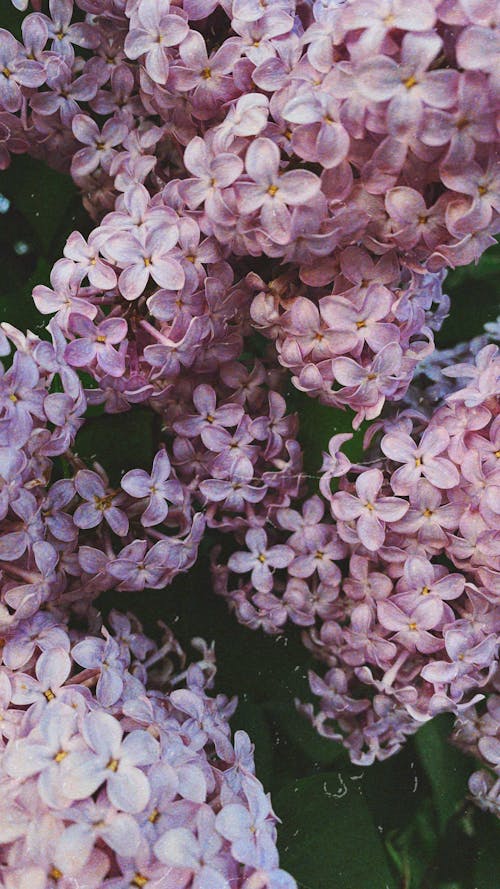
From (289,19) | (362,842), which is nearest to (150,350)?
(289,19)

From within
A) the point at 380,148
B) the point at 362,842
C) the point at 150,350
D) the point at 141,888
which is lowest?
the point at 362,842

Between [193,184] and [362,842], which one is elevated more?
[193,184]

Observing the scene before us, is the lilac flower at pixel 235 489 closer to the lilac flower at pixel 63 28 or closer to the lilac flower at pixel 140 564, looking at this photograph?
the lilac flower at pixel 140 564

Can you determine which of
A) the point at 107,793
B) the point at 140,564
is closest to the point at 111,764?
the point at 107,793

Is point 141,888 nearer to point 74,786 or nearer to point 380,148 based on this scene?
point 74,786

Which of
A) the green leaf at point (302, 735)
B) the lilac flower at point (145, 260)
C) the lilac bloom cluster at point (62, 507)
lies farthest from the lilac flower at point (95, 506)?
the green leaf at point (302, 735)
